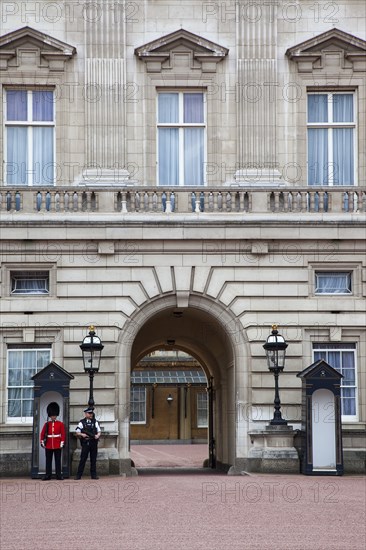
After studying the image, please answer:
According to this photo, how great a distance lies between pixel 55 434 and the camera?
28594 millimetres

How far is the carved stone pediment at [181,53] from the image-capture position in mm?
31750

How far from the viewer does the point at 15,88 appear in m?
31.9

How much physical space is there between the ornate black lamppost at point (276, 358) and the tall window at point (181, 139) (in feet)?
13.6

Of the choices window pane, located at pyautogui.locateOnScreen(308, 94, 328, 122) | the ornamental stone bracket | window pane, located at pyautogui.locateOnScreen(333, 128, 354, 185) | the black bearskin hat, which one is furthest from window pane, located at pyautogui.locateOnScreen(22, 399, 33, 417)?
window pane, located at pyautogui.locateOnScreen(308, 94, 328, 122)

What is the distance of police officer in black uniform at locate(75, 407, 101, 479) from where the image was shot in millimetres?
28688

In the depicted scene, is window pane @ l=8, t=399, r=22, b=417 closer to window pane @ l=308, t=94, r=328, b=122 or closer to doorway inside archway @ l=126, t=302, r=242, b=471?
doorway inside archway @ l=126, t=302, r=242, b=471

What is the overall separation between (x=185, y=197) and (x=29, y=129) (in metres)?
3.76

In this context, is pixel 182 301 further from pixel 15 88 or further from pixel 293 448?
pixel 15 88

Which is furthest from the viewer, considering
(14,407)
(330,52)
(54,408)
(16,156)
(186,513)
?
(330,52)

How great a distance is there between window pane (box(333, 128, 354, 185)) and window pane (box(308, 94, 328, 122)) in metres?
0.42

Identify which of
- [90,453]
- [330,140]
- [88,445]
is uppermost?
[330,140]

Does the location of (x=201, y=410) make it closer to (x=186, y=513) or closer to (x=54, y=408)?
(x=54, y=408)

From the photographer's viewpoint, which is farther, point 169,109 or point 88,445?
point 169,109

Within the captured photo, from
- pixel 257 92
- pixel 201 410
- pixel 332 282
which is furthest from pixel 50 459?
pixel 201 410
